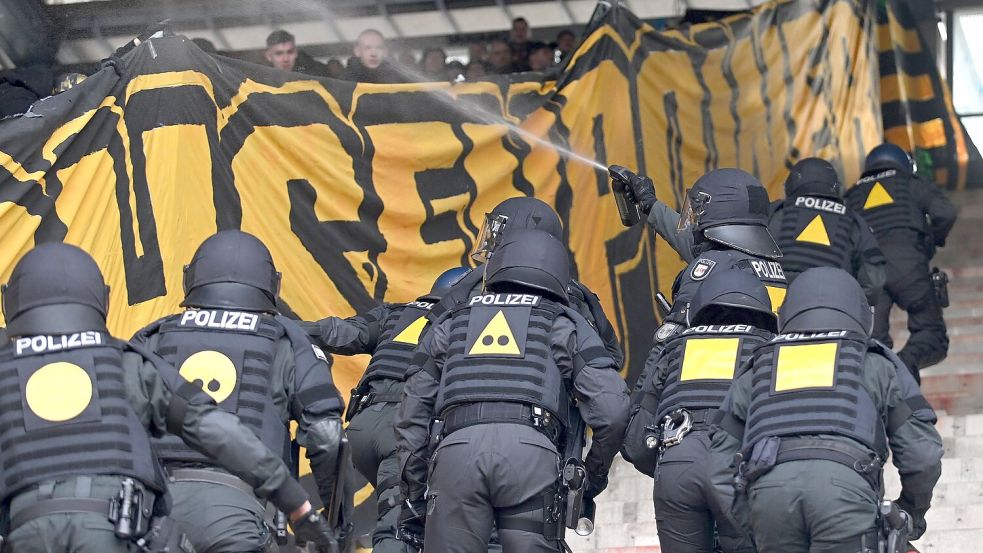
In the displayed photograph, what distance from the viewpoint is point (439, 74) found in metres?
11.6

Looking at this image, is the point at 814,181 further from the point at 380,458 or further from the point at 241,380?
the point at 241,380

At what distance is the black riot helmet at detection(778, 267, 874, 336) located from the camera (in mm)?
7359

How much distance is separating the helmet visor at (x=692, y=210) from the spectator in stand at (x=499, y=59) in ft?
13.0

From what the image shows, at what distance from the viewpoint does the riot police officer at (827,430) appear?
696 centimetres

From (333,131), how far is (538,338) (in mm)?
2985

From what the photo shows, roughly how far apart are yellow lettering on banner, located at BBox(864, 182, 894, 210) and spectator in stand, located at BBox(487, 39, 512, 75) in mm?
2847

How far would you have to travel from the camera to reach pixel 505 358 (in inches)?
305

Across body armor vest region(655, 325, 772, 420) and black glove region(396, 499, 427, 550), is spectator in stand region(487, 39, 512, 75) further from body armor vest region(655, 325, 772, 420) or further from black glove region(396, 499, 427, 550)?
black glove region(396, 499, 427, 550)

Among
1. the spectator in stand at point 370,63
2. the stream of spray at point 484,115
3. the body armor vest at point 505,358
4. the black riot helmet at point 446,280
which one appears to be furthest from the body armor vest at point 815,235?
the body armor vest at point 505,358

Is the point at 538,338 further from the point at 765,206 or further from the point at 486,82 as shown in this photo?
the point at 486,82

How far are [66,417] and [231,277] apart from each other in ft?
4.95

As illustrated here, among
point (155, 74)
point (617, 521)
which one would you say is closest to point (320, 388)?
point (155, 74)

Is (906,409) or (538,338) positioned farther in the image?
(538,338)

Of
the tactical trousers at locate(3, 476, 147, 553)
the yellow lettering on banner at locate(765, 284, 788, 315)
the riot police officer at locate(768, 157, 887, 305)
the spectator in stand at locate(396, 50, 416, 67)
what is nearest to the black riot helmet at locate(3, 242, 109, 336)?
the tactical trousers at locate(3, 476, 147, 553)
